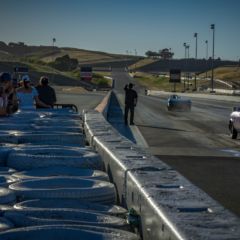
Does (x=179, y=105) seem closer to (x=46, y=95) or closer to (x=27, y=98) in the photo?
(x=46, y=95)

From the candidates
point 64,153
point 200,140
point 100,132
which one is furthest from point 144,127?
point 64,153

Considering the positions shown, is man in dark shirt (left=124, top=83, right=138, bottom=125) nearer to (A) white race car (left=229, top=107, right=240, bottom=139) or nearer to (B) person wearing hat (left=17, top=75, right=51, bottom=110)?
(A) white race car (left=229, top=107, right=240, bottom=139)

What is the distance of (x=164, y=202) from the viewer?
3957 mm

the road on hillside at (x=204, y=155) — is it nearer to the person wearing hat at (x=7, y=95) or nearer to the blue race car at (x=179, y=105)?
the person wearing hat at (x=7, y=95)

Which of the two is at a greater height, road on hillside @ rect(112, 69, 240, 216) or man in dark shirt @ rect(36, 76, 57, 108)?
man in dark shirt @ rect(36, 76, 57, 108)

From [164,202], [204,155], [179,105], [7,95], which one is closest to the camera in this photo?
[164,202]

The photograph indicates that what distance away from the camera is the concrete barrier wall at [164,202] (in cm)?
331

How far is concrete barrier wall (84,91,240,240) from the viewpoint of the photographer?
3307 millimetres

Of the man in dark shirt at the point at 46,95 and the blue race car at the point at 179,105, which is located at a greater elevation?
the man in dark shirt at the point at 46,95

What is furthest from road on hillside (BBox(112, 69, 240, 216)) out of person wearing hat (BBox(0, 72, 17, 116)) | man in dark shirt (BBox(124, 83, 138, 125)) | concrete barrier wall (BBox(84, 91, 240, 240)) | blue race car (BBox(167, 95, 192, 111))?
blue race car (BBox(167, 95, 192, 111))

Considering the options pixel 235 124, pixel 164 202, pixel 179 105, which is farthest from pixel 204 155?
pixel 179 105

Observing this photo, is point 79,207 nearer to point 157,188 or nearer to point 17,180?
point 157,188

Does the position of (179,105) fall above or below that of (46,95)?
below

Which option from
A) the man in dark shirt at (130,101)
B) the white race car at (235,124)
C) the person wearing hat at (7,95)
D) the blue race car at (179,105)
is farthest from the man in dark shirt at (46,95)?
the blue race car at (179,105)
